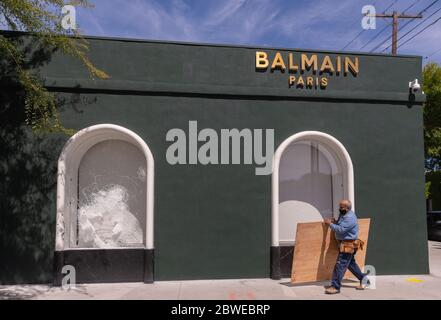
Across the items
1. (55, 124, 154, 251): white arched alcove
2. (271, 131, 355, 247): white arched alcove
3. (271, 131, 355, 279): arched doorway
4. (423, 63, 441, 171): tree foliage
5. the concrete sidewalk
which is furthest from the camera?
(423, 63, 441, 171): tree foliage

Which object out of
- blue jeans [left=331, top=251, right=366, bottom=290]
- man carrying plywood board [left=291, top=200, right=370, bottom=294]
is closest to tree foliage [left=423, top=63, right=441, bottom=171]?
man carrying plywood board [left=291, top=200, right=370, bottom=294]

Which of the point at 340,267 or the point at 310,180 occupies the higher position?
the point at 310,180

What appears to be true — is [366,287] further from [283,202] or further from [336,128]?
[336,128]

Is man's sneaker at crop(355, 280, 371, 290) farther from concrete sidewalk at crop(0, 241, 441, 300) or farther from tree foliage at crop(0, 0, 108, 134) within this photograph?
tree foliage at crop(0, 0, 108, 134)

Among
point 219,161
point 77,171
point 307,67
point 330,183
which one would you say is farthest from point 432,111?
point 77,171

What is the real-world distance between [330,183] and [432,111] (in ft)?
39.1

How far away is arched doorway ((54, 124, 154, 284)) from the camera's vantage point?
7.52m

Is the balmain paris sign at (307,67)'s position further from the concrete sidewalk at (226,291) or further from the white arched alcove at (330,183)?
the concrete sidewalk at (226,291)

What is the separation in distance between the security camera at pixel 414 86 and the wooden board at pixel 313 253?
3869 mm

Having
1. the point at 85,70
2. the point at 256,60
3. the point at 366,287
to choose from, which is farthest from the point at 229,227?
the point at 85,70

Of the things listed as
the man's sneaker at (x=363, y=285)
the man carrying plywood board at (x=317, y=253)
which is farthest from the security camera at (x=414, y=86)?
the man's sneaker at (x=363, y=285)

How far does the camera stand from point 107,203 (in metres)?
8.02

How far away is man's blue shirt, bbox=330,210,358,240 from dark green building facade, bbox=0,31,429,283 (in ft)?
4.70

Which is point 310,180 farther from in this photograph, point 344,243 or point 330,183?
point 344,243
